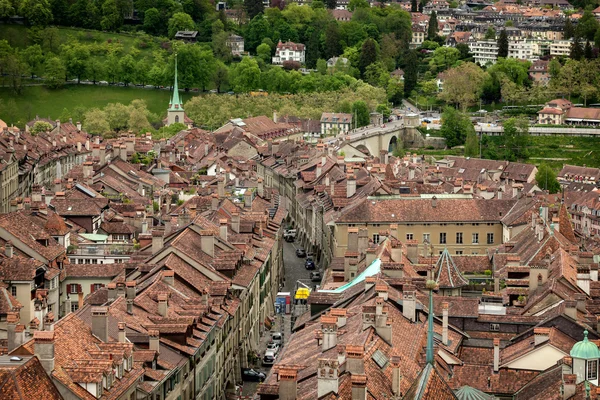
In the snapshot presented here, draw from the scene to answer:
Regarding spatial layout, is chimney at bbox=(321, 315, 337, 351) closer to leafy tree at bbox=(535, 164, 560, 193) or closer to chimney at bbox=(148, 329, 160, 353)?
chimney at bbox=(148, 329, 160, 353)

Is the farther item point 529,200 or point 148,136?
point 148,136

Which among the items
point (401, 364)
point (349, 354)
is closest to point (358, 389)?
point (349, 354)

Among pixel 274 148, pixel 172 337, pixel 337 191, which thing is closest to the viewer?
pixel 172 337

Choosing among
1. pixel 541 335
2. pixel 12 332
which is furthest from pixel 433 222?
pixel 12 332

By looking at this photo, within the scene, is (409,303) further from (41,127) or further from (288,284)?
(41,127)

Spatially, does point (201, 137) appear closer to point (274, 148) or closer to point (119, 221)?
point (274, 148)

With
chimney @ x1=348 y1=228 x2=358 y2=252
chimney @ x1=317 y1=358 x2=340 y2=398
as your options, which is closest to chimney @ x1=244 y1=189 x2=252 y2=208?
chimney @ x1=348 y1=228 x2=358 y2=252

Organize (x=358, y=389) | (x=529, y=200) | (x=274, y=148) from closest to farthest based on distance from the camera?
(x=358, y=389) → (x=529, y=200) → (x=274, y=148)
